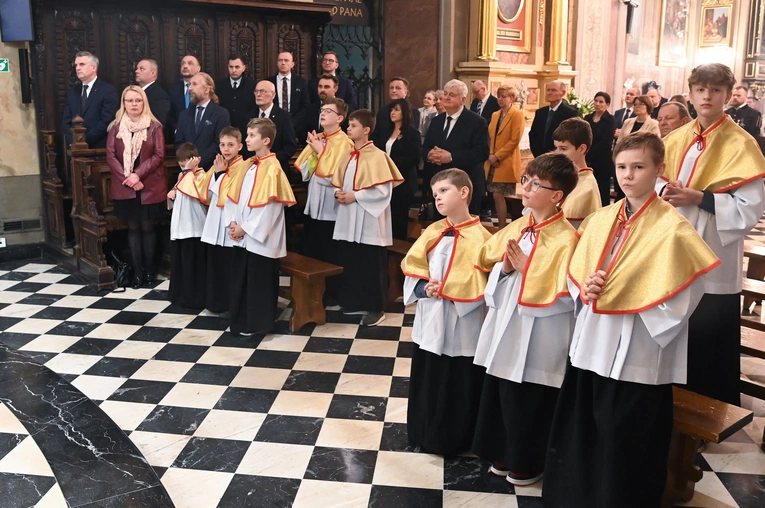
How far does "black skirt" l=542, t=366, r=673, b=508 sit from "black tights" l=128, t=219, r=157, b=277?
15.3 feet

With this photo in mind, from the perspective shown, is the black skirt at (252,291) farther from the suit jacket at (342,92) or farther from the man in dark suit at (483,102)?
the man in dark suit at (483,102)

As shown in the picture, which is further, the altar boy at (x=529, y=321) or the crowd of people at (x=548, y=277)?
the altar boy at (x=529, y=321)

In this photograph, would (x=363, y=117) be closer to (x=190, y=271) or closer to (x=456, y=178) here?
(x=190, y=271)

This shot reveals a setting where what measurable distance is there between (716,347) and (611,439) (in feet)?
4.09

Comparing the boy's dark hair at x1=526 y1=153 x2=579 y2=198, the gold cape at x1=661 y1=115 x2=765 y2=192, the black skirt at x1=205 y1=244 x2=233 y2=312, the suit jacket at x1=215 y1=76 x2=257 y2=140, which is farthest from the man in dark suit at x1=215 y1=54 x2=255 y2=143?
the boy's dark hair at x1=526 y1=153 x2=579 y2=198

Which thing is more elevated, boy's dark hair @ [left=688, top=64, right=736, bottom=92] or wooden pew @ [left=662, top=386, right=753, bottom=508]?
boy's dark hair @ [left=688, top=64, right=736, bottom=92]

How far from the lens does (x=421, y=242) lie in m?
3.56

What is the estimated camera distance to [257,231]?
516 centimetres

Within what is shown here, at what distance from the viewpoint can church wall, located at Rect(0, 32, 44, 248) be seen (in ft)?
24.3

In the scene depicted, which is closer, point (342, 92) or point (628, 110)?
point (342, 92)

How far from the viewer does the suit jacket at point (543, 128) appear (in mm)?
8086

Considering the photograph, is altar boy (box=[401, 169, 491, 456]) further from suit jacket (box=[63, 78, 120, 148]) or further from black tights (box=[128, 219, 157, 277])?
suit jacket (box=[63, 78, 120, 148])

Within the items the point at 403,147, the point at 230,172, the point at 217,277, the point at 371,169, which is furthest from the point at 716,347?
the point at 217,277

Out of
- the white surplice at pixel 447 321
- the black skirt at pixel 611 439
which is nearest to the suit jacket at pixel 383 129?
the white surplice at pixel 447 321
